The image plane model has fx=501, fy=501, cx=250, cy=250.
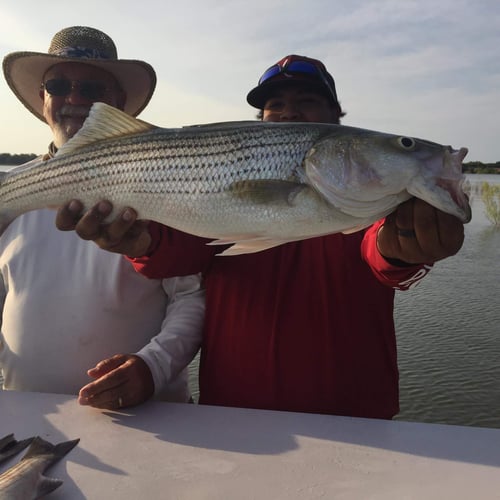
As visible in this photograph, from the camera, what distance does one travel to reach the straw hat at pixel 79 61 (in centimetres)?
371

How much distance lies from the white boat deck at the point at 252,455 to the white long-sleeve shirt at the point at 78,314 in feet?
1.92

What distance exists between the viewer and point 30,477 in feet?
5.77

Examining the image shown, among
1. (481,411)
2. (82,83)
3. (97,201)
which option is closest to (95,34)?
(82,83)

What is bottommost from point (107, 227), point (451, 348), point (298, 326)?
point (451, 348)

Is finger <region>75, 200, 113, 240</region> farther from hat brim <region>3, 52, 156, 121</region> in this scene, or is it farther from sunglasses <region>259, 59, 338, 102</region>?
hat brim <region>3, 52, 156, 121</region>

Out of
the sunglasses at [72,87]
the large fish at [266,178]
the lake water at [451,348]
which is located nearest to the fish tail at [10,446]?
the large fish at [266,178]

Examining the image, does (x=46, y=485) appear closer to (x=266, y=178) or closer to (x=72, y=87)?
(x=266, y=178)

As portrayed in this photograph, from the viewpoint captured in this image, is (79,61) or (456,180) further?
(79,61)

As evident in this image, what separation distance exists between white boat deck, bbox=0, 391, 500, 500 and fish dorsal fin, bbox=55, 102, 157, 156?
1408mm

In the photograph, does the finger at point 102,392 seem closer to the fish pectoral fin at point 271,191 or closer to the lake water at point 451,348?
the fish pectoral fin at point 271,191

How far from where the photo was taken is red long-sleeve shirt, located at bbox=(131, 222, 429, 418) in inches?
105

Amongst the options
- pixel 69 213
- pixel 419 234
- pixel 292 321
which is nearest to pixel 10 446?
pixel 69 213

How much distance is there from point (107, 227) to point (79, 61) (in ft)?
5.74

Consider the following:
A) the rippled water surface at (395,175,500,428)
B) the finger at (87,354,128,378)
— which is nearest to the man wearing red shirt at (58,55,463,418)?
Answer: the finger at (87,354,128,378)
